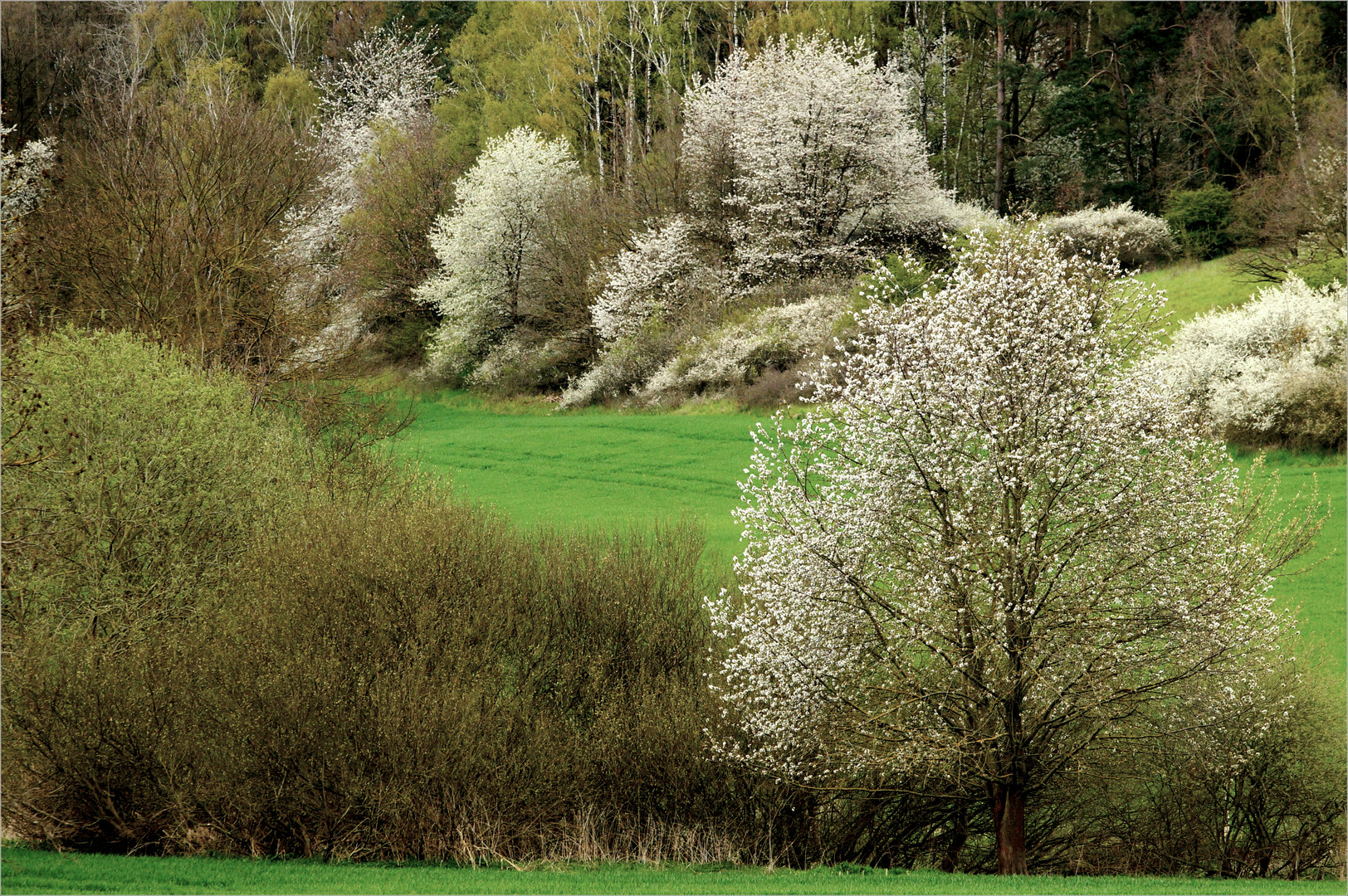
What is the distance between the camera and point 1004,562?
15211 millimetres

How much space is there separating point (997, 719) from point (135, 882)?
10.8 metres

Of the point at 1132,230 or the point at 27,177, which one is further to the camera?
the point at 1132,230

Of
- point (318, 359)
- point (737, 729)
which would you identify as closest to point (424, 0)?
point (318, 359)

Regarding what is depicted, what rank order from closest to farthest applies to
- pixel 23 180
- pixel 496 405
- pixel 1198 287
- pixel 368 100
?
1. pixel 23 180
2. pixel 1198 287
3. pixel 496 405
4. pixel 368 100

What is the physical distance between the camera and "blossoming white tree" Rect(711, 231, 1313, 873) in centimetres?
1505

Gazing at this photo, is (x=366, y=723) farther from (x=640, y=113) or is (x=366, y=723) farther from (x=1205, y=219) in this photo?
(x=640, y=113)

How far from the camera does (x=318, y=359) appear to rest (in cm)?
3206

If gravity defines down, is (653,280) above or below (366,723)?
above

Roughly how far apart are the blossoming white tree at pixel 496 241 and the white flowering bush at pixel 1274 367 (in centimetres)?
3040

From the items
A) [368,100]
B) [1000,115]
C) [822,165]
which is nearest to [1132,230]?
[1000,115]

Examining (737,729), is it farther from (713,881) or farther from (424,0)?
(424,0)

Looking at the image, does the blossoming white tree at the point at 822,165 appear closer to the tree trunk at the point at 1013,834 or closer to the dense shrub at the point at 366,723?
the dense shrub at the point at 366,723

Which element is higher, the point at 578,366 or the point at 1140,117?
the point at 1140,117

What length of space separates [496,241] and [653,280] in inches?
416
